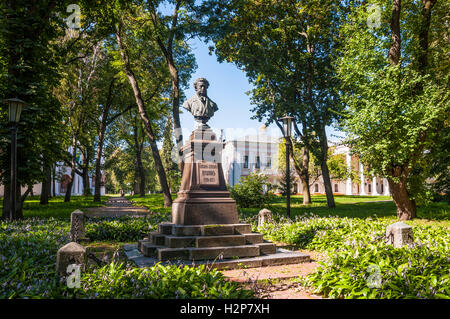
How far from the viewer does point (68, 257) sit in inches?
162

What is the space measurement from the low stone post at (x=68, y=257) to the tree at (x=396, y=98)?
10.2m

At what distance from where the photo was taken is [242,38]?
18.9m

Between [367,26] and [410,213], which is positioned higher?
[367,26]

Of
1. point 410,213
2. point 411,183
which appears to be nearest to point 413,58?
point 411,183

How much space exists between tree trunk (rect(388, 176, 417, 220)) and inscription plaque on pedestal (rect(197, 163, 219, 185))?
7968 millimetres

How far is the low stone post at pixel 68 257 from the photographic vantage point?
4.04 metres

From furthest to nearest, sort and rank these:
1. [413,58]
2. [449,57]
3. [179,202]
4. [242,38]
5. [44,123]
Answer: [242,38]
[449,57]
[413,58]
[44,123]
[179,202]

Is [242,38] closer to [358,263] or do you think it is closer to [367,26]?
[367,26]

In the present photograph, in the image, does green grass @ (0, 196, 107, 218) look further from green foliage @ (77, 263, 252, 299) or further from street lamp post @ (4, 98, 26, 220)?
green foliage @ (77, 263, 252, 299)
